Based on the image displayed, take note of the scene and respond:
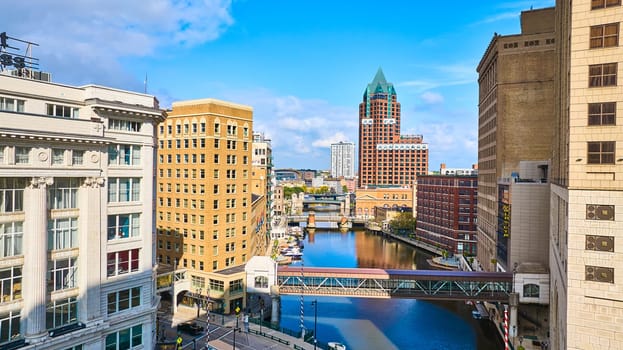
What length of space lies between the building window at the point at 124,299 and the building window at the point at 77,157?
37.0ft

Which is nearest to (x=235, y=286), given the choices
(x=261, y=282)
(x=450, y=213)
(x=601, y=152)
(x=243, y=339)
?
(x=261, y=282)

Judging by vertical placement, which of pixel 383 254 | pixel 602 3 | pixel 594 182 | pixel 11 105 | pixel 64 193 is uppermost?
pixel 602 3

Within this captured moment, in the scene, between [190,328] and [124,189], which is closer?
[124,189]

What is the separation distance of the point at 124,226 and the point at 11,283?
9.16 metres

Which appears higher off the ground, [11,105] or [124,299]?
[11,105]

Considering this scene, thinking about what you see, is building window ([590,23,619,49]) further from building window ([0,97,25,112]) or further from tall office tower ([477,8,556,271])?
building window ([0,97,25,112])

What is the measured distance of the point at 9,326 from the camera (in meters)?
27.5

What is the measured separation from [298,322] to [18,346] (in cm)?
4212

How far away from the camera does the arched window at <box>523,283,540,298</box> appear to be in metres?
51.2

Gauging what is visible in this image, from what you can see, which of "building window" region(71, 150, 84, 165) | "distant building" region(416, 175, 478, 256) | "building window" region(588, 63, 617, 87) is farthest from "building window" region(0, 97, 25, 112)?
"distant building" region(416, 175, 478, 256)

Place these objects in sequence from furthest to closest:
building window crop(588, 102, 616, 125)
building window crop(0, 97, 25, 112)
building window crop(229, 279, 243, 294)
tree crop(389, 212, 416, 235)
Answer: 1. tree crop(389, 212, 416, 235)
2. building window crop(229, 279, 243, 294)
3. building window crop(588, 102, 616, 125)
4. building window crop(0, 97, 25, 112)

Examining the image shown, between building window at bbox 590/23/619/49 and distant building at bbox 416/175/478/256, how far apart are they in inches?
3448

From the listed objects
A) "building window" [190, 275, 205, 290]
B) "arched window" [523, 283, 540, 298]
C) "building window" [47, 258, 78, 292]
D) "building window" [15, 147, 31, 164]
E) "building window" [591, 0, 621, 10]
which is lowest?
"building window" [190, 275, 205, 290]

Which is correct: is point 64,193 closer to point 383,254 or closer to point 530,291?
point 530,291
